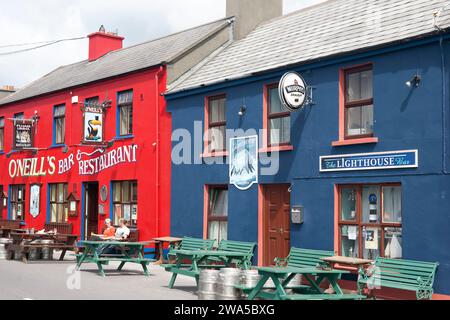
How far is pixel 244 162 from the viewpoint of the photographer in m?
16.5

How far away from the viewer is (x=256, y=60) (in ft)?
56.9

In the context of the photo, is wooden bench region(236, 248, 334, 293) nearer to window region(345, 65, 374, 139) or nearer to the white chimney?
window region(345, 65, 374, 139)

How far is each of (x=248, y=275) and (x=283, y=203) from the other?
426 cm

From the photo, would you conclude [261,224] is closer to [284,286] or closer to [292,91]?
[292,91]

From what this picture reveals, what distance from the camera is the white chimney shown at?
20906 millimetres

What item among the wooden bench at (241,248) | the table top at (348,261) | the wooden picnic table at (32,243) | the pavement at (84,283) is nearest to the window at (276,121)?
the wooden bench at (241,248)

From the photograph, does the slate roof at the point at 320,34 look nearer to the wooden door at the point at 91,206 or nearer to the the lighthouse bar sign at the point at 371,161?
the the lighthouse bar sign at the point at 371,161

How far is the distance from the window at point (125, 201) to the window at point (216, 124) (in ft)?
14.0

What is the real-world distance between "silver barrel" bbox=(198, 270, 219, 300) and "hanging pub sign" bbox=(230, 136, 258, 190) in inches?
→ 180

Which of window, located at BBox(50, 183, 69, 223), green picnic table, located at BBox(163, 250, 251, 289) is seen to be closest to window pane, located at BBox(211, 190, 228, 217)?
green picnic table, located at BBox(163, 250, 251, 289)

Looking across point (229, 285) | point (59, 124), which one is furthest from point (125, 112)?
point (229, 285)

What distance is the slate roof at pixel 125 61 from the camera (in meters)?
21.0
